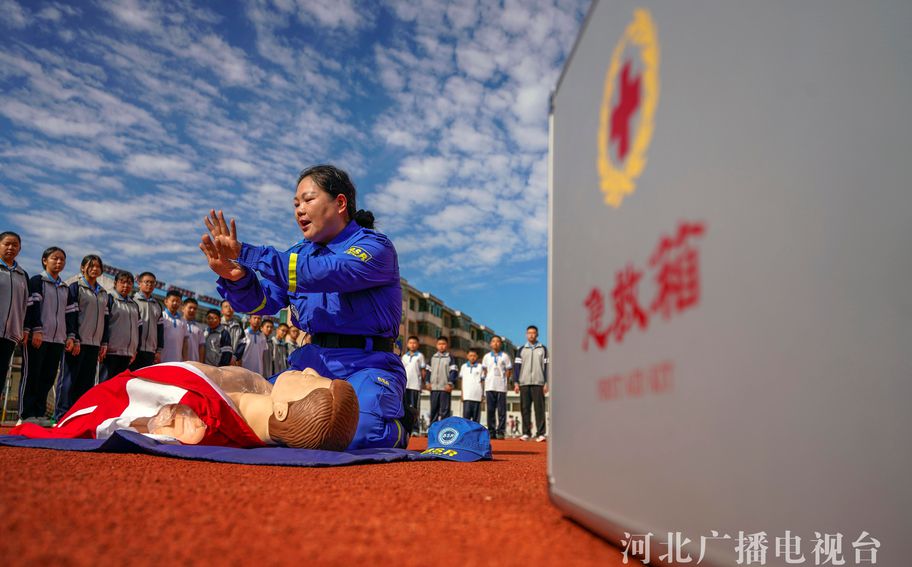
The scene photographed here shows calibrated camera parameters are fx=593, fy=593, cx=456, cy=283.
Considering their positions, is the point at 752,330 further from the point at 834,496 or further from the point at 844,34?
the point at 844,34

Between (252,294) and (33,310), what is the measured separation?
4502 mm

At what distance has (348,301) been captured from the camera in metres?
3.59

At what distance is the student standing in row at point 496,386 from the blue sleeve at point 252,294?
7.44 m

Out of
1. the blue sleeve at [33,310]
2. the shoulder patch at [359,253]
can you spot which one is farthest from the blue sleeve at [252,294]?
the blue sleeve at [33,310]

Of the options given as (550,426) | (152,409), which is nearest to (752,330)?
(550,426)

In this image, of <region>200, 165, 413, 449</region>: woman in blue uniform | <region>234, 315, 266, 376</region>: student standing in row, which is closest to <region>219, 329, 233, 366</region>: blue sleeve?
<region>234, 315, 266, 376</region>: student standing in row

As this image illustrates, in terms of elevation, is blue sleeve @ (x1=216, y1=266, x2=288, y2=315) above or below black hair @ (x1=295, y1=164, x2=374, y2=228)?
below

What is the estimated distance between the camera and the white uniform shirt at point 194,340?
9.94m

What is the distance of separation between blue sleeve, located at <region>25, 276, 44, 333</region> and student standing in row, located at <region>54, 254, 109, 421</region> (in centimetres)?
55

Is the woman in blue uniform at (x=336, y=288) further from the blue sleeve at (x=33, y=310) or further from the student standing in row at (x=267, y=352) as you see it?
the student standing in row at (x=267, y=352)

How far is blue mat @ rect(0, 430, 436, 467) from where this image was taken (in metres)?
2.45

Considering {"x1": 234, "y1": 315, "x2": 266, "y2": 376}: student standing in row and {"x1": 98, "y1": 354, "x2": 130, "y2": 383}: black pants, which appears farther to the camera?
{"x1": 234, "y1": 315, "x2": 266, "y2": 376}: student standing in row

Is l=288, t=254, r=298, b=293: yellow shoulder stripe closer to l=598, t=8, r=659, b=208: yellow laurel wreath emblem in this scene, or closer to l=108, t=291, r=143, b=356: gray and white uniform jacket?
l=598, t=8, r=659, b=208: yellow laurel wreath emblem

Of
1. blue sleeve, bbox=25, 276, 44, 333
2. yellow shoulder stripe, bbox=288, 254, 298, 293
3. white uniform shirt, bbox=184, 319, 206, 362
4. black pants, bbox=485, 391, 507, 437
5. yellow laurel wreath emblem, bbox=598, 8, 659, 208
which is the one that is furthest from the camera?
black pants, bbox=485, 391, 507, 437
